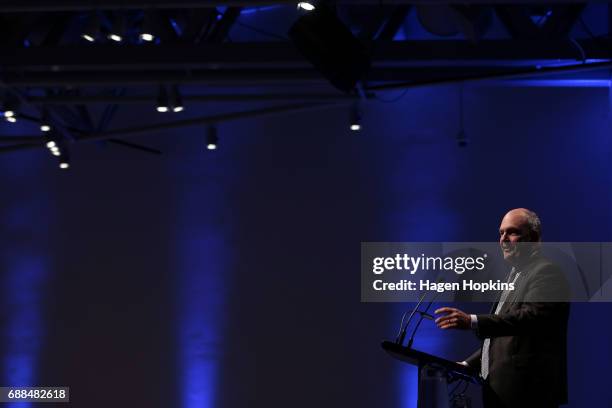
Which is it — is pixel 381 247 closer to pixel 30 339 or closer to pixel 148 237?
pixel 148 237

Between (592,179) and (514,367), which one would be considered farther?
(592,179)

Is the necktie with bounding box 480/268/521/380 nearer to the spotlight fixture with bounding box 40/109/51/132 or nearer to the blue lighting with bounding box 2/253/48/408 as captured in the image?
the spotlight fixture with bounding box 40/109/51/132

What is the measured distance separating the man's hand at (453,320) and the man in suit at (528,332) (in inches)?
0.9

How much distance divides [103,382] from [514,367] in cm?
439

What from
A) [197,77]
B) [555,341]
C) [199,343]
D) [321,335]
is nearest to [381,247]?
[321,335]

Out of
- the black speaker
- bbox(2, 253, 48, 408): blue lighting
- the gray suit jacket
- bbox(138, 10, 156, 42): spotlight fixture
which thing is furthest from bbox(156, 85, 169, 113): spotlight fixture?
the gray suit jacket

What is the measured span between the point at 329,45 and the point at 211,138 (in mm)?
2114

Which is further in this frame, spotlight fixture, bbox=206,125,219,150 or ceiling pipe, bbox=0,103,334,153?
spotlight fixture, bbox=206,125,219,150

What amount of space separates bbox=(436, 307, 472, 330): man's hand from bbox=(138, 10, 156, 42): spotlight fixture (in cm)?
267

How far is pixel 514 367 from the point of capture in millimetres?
2902

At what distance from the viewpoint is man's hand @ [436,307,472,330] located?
271 centimetres

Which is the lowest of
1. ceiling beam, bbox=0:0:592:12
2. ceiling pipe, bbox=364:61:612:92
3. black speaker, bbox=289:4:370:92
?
black speaker, bbox=289:4:370:92

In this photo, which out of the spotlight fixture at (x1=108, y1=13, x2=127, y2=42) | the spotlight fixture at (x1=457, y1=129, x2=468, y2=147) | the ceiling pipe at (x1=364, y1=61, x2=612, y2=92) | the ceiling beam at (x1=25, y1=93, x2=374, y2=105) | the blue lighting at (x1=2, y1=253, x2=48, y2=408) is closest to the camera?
the spotlight fixture at (x1=108, y1=13, x2=127, y2=42)

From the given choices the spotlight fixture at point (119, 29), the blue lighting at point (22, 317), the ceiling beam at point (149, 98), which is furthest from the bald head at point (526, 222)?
the blue lighting at point (22, 317)
